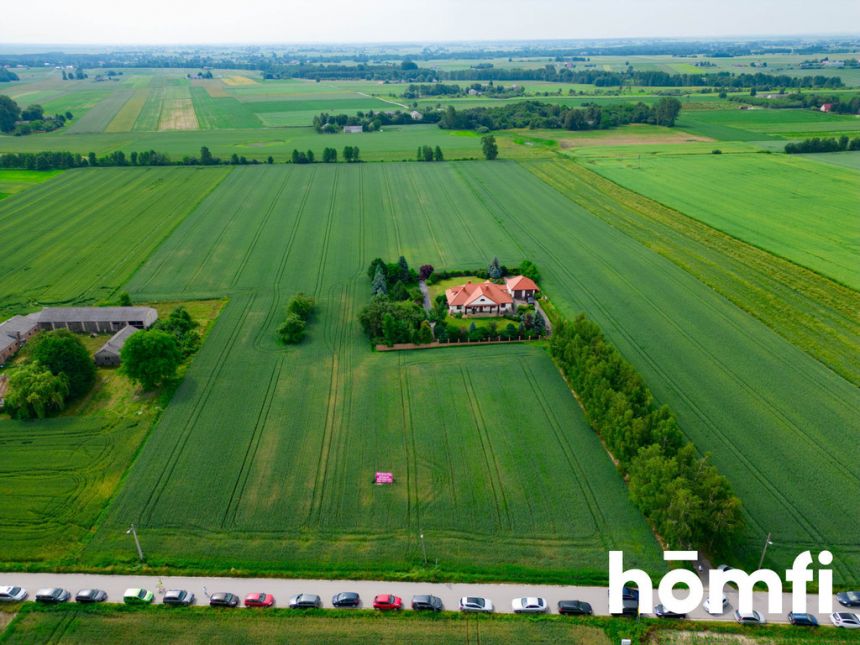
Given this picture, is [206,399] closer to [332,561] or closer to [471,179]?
[332,561]

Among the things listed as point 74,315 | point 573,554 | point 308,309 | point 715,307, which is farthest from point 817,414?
point 74,315

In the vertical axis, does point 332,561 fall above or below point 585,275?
below

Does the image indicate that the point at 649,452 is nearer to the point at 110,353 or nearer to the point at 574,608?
the point at 574,608

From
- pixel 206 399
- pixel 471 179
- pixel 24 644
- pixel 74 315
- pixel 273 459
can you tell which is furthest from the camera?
pixel 471 179

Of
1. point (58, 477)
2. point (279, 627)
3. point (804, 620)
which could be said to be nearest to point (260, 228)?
point (58, 477)

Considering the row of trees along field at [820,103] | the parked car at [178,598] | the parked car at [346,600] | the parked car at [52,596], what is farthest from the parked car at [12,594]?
the row of trees along field at [820,103]

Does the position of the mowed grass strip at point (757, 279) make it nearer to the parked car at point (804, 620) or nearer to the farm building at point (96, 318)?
the parked car at point (804, 620)
